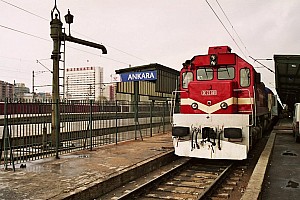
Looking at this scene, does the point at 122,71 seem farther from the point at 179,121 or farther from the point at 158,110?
the point at 179,121

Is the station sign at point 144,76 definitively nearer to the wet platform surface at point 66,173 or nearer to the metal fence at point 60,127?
the metal fence at point 60,127

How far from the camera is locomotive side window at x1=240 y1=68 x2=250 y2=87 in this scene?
33.3 ft

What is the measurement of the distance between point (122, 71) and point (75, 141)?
15.5 meters

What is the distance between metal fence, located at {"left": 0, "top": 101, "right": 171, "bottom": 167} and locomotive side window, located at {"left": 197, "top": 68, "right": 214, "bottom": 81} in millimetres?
4025

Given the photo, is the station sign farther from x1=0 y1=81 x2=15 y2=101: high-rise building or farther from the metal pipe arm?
x1=0 y1=81 x2=15 y2=101: high-rise building

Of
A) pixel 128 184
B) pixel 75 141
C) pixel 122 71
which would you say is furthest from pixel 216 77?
pixel 122 71

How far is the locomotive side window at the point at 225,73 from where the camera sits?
34.1 feet

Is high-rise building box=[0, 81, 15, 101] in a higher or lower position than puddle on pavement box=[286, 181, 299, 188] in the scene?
higher

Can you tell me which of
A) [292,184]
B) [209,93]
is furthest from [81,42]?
[292,184]

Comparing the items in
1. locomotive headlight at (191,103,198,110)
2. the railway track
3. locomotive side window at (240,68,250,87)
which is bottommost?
the railway track

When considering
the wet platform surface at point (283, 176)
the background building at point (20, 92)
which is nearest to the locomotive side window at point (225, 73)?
the wet platform surface at point (283, 176)

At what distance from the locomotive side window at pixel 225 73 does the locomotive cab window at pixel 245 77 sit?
0.99 feet

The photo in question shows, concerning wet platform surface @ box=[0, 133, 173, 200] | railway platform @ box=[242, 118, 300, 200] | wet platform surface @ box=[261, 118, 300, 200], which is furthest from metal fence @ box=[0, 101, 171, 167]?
wet platform surface @ box=[261, 118, 300, 200]

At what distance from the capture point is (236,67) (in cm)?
1034
